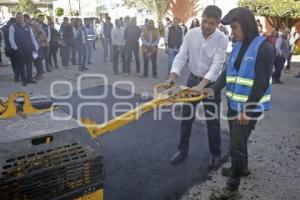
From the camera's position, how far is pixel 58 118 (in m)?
2.55

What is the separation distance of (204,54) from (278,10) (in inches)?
546

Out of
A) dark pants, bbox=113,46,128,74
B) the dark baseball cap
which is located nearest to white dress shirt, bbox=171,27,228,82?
the dark baseball cap

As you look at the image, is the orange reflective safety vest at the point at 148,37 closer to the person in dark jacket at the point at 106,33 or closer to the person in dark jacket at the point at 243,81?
the person in dark jacket at the point at 106,33

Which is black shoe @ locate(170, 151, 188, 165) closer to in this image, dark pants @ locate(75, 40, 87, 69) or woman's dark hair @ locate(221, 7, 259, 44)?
woman's dark hair @ locate(221, 7, 259, 44)

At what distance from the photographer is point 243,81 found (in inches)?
122

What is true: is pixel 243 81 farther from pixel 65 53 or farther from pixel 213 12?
pixel 65 53

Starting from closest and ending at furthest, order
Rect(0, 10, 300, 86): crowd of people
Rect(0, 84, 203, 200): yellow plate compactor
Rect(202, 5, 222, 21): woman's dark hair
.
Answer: Rect(0, 84, 203, 200): yellow plate compactor → Rect(202, 5, 222, 21): woman's dark hair → Rect(0, 10, 300, 86): crowd of people

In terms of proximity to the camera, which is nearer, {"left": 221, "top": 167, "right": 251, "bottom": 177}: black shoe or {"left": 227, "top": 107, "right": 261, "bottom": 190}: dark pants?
{"left": 227, "top": 107, "right": 261, "bottom": 190}: dark pants

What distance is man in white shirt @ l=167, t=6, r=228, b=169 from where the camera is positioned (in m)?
3.72

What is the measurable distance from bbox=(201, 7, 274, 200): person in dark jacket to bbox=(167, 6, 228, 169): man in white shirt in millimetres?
443

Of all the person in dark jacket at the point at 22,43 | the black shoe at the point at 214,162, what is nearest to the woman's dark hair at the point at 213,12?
the black shoe at the point at 214,162

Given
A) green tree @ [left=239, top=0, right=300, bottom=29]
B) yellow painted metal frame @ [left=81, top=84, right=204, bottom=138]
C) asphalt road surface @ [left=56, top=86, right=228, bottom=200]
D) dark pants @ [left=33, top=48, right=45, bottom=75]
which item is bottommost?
asphalt road surface @ [left=56, top=86, right=228, bottom=200]

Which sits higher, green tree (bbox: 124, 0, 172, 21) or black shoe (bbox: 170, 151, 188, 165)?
green tree (bbox: 124, 0, 172, 21)

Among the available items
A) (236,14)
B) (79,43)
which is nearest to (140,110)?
(236,14)
